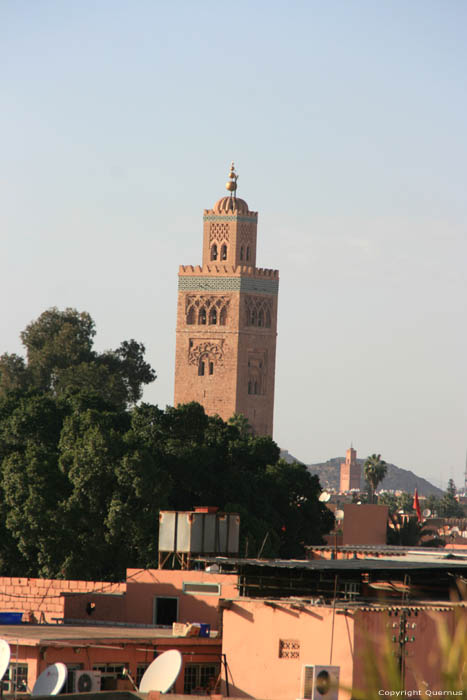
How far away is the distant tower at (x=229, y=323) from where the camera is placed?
9144 centimetres

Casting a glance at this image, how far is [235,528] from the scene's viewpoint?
27312 millimetres

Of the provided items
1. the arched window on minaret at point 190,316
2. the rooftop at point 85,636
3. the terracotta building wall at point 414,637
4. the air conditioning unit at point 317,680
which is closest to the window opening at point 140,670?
the rooftop at point 85,636

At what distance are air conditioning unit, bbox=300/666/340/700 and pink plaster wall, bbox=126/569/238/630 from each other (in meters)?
6.10

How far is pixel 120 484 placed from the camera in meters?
39.8

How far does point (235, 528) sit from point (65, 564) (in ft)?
38.9

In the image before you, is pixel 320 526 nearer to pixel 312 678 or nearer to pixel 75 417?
pixel 75 417

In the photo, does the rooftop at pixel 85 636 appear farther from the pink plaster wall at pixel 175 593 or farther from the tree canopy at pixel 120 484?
the tree canopy at pixel 120 484

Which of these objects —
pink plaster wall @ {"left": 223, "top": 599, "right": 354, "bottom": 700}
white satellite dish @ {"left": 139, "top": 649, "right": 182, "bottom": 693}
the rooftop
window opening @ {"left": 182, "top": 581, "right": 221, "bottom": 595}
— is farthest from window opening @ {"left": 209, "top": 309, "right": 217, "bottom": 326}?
white satellite dish @ {"left": 139, "top": 649, "right": 182, "bottom": 693}

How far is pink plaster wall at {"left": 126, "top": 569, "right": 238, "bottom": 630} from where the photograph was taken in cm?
2364

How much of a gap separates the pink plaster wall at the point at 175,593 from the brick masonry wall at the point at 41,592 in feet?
1.26

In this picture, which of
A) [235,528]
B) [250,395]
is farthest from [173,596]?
[250,395]

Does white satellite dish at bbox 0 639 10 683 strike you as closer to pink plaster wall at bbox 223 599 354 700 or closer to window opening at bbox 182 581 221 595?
pink plaster wall at bbox 223 599 354 700

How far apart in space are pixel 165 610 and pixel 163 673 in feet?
28.0

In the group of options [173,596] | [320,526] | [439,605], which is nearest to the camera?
[439,605]
